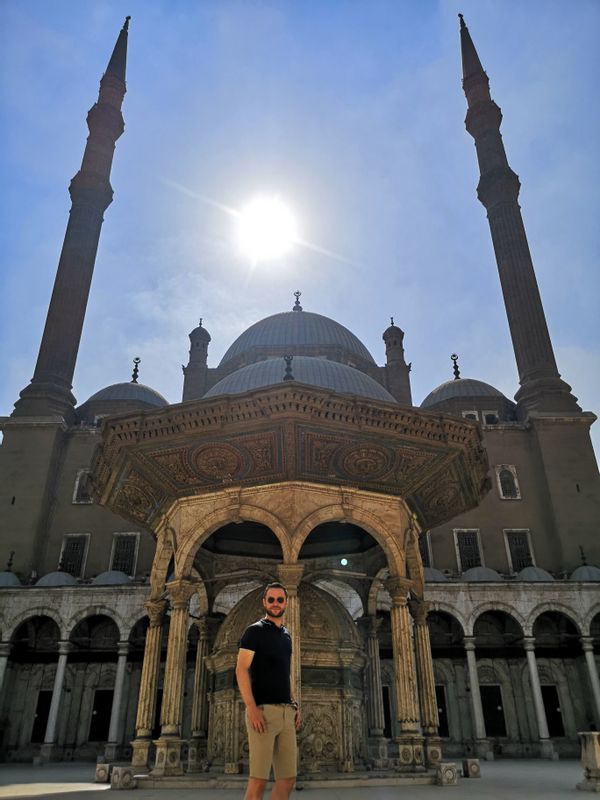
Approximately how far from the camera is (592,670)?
18438mm

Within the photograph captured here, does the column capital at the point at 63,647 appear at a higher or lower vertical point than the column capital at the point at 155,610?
higher

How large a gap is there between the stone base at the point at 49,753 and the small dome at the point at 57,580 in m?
4.69

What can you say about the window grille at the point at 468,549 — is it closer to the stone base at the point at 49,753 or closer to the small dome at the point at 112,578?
the small dome at the point at 112,578

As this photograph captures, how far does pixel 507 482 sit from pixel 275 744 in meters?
21.7

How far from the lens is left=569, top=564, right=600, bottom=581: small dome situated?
20.1 m

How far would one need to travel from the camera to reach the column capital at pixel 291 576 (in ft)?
25.6

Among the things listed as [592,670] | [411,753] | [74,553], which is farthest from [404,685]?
[74,553]

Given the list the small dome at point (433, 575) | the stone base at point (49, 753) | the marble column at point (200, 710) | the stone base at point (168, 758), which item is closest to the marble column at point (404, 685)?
the stone base at point (168, 758)

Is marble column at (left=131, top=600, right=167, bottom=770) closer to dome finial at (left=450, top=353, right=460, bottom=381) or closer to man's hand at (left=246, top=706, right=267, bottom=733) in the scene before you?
man's hand at (left=246, top=706, right=267, bottom=733)

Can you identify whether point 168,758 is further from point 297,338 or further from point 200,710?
point 297,338

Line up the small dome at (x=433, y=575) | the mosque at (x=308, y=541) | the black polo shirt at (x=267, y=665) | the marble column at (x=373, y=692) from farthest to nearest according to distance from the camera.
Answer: the small dome at (x=433, y=575) → the marble column at (x=373, y=692) → the mosque at (x=308, y=541) → the black polo shirt at (x=267, y=665)

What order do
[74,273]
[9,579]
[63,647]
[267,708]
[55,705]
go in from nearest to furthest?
[267,708]
[55,705]
[63,647]
[9,579]
[74,273]

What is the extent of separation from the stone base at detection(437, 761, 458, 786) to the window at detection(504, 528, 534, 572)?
16.2 m

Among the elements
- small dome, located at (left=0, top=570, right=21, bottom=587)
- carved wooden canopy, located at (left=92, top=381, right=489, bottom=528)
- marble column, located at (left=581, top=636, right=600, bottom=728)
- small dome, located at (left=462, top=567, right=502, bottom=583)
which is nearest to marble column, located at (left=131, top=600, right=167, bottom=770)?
carved wooden canopy, located at (left=92, top=381, right=489, bottom=528)
